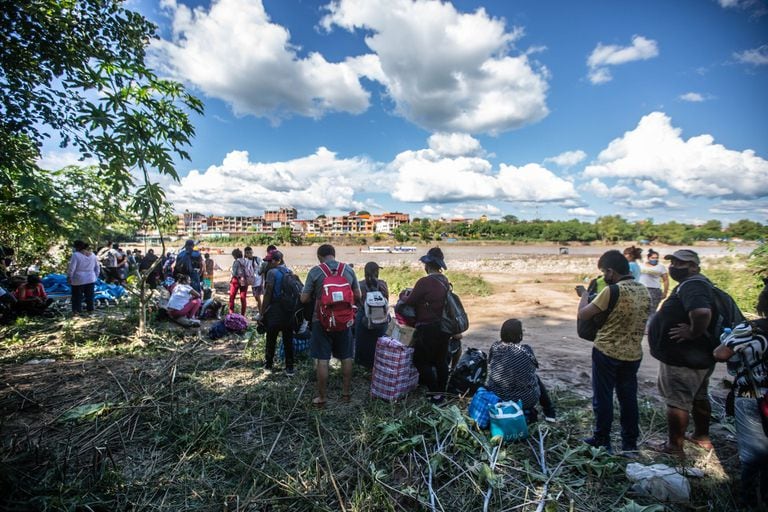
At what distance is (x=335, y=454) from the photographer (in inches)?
113

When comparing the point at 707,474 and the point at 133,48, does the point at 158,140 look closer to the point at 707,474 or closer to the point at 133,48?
the point at 133,48

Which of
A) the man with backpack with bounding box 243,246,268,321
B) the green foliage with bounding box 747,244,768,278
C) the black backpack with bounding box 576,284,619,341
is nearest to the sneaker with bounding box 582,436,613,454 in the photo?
the black backpack with bounding box 576,284,619,341

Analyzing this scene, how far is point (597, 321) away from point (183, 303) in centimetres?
709

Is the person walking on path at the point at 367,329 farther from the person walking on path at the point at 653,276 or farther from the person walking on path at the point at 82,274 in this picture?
the person walking on path at the point at 82,274

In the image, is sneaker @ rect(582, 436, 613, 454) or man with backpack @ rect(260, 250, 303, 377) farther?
man with backpack @ rect(260, 250, 303, 377)

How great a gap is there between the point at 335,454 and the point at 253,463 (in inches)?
25.0

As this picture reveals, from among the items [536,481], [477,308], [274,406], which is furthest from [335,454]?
[477,308]

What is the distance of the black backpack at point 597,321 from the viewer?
278 centimetres

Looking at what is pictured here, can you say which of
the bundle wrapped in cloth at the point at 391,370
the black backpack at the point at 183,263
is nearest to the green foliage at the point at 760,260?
the bundle wrapped in cloth at the point at 391,370

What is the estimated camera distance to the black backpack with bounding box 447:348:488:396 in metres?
3.82

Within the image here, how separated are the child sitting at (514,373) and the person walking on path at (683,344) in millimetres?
992

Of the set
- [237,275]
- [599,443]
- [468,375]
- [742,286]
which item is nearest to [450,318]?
[468,375]

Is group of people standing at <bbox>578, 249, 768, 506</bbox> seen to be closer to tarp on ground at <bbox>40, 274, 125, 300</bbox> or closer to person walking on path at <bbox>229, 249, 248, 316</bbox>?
person walking on path at <bbox>229, 249, 248, 316</bbox>

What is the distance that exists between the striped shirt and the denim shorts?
151 centimetres
